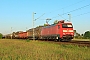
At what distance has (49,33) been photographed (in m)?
41.8

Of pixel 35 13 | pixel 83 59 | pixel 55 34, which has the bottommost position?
pixel 83 59

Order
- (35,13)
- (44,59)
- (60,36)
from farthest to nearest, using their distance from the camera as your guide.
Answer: (35,13) < (60,36) < (44,59)

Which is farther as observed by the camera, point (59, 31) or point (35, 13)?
point (35, 13)

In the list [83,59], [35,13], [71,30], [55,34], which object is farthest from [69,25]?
[83,59]

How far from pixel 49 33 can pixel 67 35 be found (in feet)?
24.8

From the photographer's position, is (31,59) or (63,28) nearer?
(31,59)

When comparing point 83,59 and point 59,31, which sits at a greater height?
point 59,31

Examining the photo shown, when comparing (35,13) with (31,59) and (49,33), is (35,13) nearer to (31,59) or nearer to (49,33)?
(49,33)

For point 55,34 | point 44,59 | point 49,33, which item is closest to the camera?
point 44,59

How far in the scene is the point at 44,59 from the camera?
30.5 ft

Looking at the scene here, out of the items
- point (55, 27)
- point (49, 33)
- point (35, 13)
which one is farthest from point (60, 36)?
point (35, 13)

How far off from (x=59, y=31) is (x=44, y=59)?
26.0 metres

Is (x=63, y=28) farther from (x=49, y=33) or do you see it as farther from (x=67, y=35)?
(x=49, y=33)

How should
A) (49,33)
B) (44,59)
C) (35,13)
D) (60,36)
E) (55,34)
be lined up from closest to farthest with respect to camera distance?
1. (44,59)
2. (60,36)
3. (55,34)
4. (49,33)
5. (35,13)
